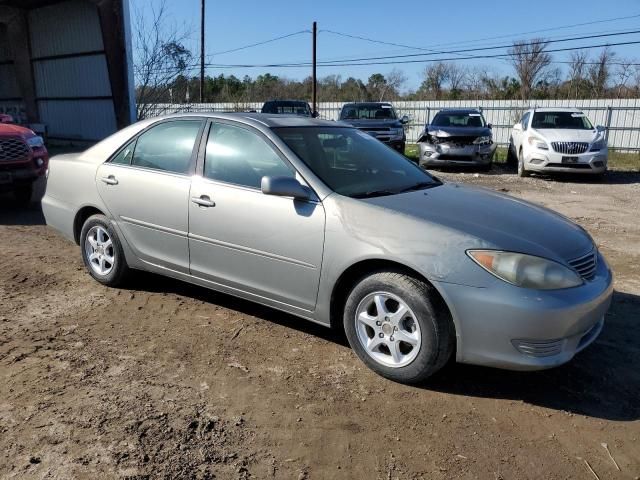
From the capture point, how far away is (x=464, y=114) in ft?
50.0

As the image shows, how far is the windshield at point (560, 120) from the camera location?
43.6ft

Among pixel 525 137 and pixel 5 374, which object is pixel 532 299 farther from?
pixel 525 137

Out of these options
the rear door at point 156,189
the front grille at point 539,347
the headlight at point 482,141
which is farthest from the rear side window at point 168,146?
the headlight at point 482,141

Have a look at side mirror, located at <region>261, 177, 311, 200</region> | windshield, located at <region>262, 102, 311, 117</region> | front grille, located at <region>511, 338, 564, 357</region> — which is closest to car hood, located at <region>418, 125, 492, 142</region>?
windshield, located at <region>262, 102, 311, 117</region>

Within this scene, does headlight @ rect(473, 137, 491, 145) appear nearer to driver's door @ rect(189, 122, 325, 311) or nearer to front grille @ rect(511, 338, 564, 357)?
driver's door @ rect(189, 122, 325, 311)

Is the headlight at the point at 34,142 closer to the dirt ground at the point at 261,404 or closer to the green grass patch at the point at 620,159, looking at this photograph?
the dirt ground at the point at 261,404

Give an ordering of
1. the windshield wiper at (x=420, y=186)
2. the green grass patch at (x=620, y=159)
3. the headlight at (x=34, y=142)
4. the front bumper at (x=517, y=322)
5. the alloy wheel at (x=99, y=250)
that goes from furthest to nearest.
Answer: the green grass patch at (x=620, y=159) → the headlight at (x=34, y=142) → the alloy wheel at (x=99, y=250) → the windshield wiper at (x=420, y=186) → the front bumper at (x=517, y=322)

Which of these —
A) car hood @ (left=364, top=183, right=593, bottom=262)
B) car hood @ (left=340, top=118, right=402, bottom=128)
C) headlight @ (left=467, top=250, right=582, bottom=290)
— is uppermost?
car hood @ (left=340, top=118, right=402, bottom=128)

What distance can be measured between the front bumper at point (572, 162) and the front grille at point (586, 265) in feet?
31.9

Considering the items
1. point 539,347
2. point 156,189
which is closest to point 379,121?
point 156,189

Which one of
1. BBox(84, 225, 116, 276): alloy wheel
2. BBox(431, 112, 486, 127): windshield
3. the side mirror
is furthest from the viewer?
BBox(431, 112, 486, 127): windshield

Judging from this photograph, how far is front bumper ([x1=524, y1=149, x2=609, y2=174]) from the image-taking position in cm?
1218

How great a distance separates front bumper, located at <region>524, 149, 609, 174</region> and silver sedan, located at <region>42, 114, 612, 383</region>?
9.08m

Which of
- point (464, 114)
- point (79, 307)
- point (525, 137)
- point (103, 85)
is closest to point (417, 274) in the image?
point (79, 307)
